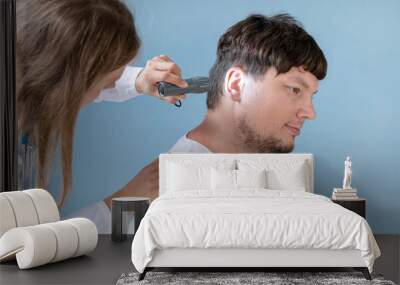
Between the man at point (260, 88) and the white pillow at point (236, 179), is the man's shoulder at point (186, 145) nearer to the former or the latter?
the man at point (260, 88)

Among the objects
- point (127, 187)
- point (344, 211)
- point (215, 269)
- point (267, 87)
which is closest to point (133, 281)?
point (215, 269)

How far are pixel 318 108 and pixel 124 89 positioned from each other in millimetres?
2160

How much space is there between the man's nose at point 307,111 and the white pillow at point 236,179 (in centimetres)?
93

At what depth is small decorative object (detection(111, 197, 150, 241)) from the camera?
6930 millimetres

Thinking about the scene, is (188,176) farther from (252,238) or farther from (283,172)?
(252,238)

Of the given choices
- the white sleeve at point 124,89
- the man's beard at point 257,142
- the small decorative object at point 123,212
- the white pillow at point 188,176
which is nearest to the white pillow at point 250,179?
the white pillow at point 188,176

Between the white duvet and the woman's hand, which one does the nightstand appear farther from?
the woman's hand

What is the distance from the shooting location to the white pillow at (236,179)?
6703mm

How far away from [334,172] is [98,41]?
9.73ft

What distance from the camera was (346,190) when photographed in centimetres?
707

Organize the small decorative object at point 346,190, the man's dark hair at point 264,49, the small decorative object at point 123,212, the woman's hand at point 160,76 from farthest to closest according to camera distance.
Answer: the woman's hand at point 160,76, the man's dark hair at point 264,49, the small decorative object at point 346,190, the small decorative object at point 123,212

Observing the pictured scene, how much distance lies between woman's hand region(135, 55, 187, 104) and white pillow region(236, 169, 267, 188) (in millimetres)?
1232

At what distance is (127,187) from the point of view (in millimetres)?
7441

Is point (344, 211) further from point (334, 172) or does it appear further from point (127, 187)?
point (127, 187)
